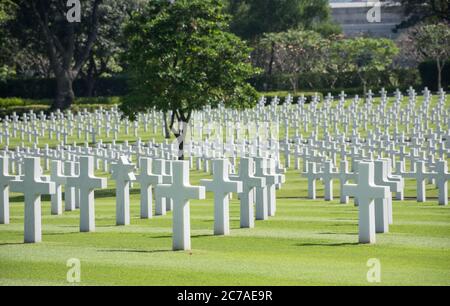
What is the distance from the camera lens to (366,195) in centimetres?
1247

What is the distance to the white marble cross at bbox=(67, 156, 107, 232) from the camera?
45.1 ft

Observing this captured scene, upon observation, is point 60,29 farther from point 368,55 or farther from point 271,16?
point 271,16

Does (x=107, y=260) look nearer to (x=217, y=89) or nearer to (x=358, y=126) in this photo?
(x=217, y=89)

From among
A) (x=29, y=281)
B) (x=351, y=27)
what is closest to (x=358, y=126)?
(x=29, y=281)

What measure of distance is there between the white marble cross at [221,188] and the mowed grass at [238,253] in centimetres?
20

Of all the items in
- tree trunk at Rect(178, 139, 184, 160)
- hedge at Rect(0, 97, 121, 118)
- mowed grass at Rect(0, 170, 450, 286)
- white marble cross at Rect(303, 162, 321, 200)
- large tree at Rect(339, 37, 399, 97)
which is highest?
large tree at Rect(339, 37, 399, 97)

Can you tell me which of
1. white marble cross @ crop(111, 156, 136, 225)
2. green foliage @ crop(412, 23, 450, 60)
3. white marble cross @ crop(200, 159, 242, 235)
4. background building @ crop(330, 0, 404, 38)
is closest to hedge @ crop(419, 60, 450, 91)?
green foliage @ crop(412, 23, 450, 60)

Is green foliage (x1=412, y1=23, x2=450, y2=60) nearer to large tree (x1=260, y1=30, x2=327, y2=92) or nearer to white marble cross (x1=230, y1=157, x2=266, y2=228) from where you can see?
large tree (x1=260, y1=30, x2=327, y2=92)

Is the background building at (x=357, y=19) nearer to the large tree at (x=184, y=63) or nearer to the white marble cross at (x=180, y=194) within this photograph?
the large tree at (x=184, y=63)

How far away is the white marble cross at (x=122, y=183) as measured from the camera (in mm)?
14805

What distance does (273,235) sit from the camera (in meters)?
13.5

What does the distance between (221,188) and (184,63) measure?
15969 millimetres

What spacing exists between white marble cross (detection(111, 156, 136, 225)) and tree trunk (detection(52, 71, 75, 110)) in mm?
45326

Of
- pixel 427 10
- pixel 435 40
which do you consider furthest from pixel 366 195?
pixel 435 40
